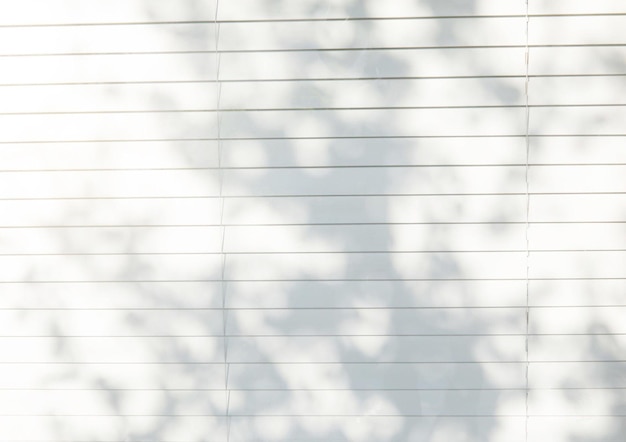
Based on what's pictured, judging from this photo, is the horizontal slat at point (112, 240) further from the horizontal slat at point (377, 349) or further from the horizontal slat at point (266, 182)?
the horizontal slat at point (377, 349)

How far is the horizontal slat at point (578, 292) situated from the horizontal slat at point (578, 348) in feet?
0.46

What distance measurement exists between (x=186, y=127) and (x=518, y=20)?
4.29 ft

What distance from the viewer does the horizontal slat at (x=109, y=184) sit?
357 centimetres

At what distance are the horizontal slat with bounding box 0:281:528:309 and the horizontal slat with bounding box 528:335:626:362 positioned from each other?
188 mm

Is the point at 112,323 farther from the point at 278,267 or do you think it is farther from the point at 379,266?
the point at 379,266

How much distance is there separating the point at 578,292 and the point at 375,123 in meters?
1.01

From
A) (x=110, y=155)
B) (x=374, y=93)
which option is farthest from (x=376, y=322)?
(x=110, y=155)

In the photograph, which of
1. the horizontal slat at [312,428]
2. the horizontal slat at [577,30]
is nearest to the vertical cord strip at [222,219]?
the horizontal slat at [312,428]

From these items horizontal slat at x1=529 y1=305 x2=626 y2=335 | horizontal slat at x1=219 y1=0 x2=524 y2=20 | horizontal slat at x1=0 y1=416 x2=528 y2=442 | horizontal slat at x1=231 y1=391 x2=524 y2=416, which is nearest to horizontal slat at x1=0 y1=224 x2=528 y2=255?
horizontal slat at x1=529 y1=305 x2=626 y2=335

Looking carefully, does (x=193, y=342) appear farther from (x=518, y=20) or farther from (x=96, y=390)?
(x=518, y=20)

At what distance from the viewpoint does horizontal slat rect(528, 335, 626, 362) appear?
3566 mm

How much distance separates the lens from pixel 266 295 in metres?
3.62

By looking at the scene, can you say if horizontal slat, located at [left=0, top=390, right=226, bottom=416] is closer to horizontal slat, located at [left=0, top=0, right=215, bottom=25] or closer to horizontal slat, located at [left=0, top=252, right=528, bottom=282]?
horizontal slat, located at [left=0, top=252, right=528, bottom=282]

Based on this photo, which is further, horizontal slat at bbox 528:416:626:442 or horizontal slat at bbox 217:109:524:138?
horizontal slat at bbox 528:416:626:442
